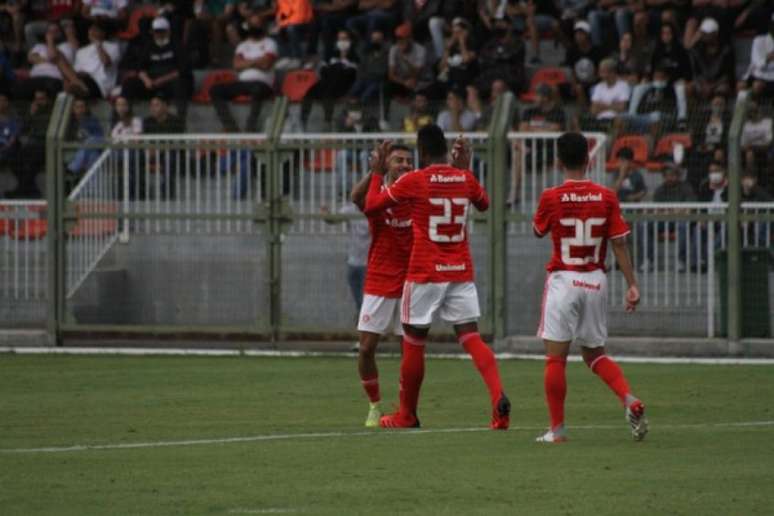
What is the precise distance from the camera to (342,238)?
21750 mm

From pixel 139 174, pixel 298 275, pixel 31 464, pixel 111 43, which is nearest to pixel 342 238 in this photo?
pixel 298 275

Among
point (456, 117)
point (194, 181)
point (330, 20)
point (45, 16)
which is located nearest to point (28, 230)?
point (194, 181)

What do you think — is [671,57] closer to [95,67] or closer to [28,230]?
[28,230]

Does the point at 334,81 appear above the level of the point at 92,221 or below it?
above

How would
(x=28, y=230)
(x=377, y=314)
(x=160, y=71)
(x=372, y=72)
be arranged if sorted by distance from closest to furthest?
1. (x=377, y=314)
2. (x=28, y=230)
3. (x=372, y=72)
4. (x=160, y=71)

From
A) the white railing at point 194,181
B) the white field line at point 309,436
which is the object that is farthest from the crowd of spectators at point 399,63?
the white field line at point 309,436

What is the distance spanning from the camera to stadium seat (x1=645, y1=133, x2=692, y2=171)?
68.7 feet

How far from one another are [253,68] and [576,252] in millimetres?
17691

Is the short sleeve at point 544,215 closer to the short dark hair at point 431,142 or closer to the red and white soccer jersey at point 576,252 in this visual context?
the red and white soccer jersey at point 576,252

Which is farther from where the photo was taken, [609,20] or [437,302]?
[609,20]

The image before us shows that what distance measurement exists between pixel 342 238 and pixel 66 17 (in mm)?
11285

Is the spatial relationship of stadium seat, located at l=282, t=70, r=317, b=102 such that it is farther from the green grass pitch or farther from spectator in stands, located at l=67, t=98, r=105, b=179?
the green grass pitch

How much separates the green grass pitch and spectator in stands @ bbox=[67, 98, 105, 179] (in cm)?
456

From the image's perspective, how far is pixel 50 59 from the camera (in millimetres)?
29375
